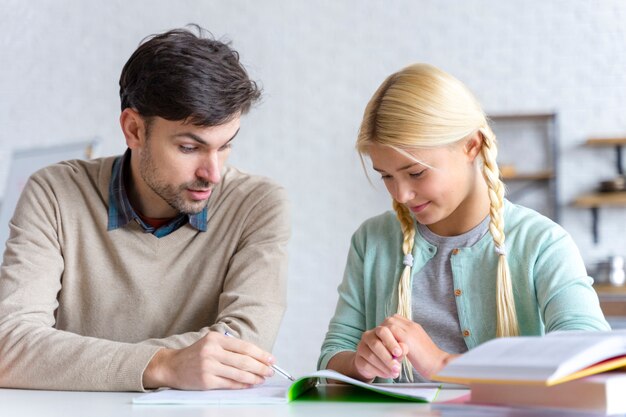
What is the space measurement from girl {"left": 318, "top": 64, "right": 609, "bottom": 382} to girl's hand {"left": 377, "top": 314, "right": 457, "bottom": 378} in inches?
4.6

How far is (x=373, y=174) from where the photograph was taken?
15.6 ft

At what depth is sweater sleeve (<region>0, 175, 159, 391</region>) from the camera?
136 centimetres

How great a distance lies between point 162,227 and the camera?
179 centimetres

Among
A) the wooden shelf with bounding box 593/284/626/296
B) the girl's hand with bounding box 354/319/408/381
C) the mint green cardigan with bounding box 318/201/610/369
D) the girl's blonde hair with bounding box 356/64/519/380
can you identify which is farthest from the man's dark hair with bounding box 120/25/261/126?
the wooden shelf with bounding box 593/284/626/296

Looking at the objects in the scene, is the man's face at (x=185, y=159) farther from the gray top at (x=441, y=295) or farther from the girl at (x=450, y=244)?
the gray top at (x=441, y=295)

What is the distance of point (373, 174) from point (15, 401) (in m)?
3.61

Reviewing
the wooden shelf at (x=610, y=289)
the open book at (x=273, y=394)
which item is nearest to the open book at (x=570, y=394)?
the open book at (x=273, y=394)

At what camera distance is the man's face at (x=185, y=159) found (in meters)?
1.69

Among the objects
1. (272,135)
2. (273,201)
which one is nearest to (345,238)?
(272,135)

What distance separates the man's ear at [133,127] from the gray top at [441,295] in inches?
25.4

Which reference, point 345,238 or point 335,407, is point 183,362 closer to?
point 335,407

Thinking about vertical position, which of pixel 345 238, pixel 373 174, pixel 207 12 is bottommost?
pixel 345 238

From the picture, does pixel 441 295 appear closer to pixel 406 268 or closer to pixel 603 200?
Answer: pixel 406 268

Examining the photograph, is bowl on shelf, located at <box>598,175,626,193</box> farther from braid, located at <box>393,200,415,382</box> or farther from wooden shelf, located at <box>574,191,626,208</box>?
braid, located at <box>393,200,415,382</box>
